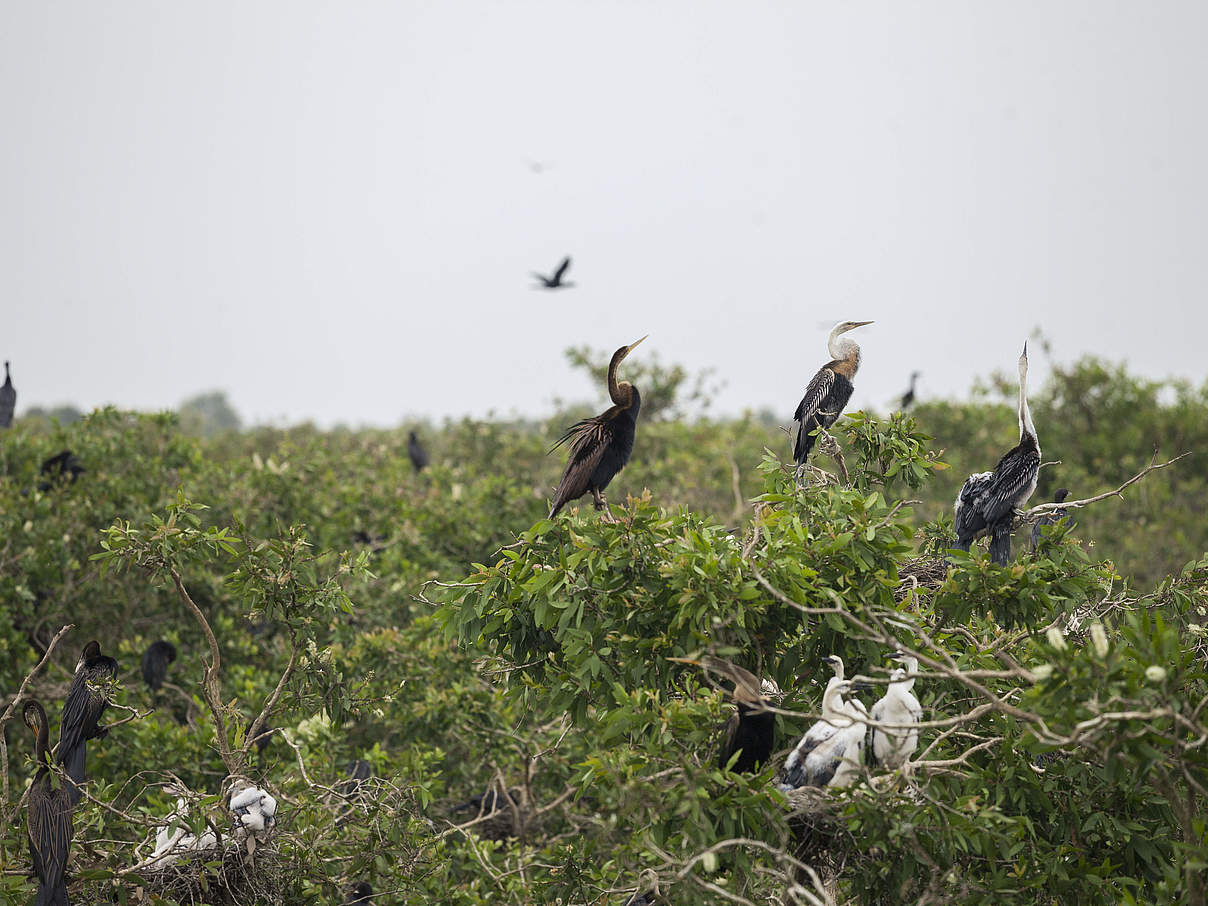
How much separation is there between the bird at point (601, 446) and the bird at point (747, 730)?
1287 mm

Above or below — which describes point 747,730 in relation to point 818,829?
above

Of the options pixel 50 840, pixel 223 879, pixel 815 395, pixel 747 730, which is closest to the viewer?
pixel 747 730

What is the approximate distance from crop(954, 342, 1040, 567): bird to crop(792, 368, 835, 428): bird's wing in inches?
32.5

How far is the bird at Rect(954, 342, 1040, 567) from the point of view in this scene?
457 cm

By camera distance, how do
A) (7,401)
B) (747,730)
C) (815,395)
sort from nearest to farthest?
(747,730) → (815,395) → (7,401)

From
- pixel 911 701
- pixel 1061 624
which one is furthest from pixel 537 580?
pixel 1061 624

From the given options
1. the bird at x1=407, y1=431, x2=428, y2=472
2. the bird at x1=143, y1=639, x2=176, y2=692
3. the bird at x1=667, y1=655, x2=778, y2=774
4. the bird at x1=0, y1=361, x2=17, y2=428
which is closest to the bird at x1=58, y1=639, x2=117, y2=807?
the bird at x1=143, y1=639, x2=176, y2=692

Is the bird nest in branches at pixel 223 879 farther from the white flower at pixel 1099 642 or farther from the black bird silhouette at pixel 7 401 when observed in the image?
the black bird silhouette at pixel 7 401

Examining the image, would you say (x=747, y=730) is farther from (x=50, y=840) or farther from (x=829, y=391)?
(x=50, y=840)

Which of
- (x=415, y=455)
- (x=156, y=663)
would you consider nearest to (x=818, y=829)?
(x=156, y=663)

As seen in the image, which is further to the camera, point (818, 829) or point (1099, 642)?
point (818, 829)

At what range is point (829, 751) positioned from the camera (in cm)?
322

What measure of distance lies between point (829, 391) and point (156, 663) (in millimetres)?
4745

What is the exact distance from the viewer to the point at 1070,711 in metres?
2.62
